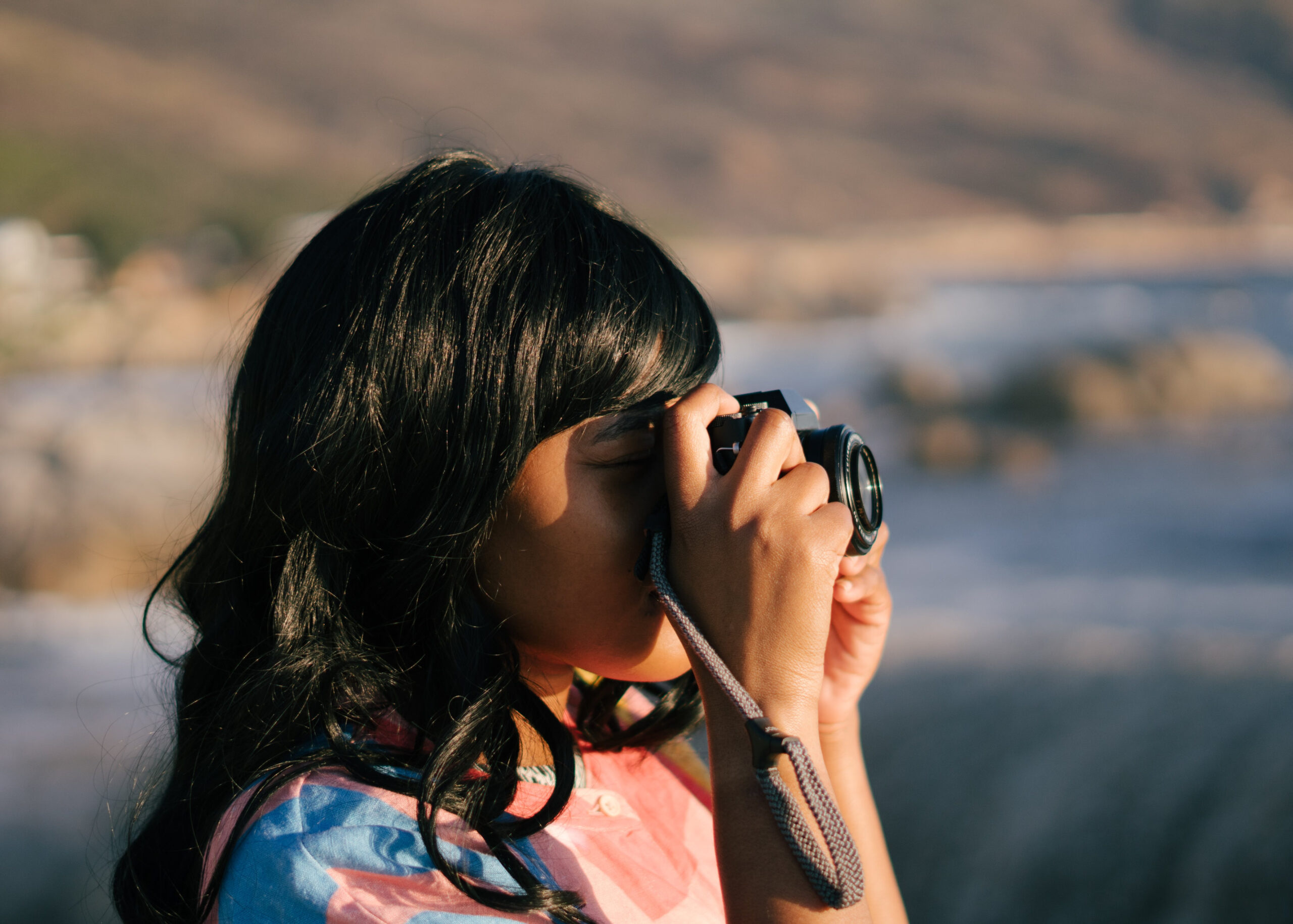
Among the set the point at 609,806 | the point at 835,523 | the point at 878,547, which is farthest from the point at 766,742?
the point at 878,547

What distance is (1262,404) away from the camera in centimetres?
217

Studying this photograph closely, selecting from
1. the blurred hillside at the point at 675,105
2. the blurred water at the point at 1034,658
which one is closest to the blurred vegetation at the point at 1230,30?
the blurred hillside at the point at 675,105

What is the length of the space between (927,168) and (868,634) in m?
1.64

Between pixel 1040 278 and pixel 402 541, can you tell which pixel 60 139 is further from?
pixel 1040 278

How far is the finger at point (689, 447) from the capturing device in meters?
0.85

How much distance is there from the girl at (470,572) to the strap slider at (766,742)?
3 centimetres

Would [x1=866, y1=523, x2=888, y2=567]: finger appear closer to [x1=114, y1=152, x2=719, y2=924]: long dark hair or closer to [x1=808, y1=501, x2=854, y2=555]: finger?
[x1=808, y1=501, x2=854, y2=555]: finger

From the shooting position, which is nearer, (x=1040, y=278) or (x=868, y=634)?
(x=868, y=634)

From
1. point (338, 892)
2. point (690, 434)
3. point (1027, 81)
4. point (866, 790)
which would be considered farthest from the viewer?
point (1027, 81)

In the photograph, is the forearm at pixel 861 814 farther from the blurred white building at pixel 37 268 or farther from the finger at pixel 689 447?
the blurred white building at pixel 37 268

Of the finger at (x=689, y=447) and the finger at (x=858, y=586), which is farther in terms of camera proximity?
the finger at (x=858, y=586)

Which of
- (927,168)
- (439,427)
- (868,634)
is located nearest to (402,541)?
(439,427)

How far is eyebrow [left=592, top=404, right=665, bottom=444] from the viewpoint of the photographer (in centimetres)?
88

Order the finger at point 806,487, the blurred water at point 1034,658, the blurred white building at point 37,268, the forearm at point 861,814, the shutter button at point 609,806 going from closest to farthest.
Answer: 1. the finger at point 806,487
2. the shutter button at point 609,806
3. the forearm at point 861,814
4. the blurred water at point 1034,658
5. the blurred white building at point 37,268
